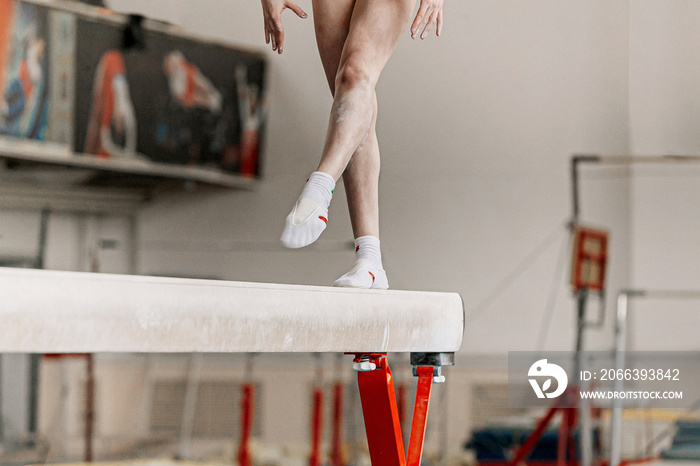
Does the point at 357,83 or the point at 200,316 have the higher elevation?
the point at 357,83

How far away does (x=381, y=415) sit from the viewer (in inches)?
39.1

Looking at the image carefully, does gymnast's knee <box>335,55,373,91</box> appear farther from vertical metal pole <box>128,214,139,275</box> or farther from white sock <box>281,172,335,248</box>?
vertical metal pole <box>128,214,139,275</box>

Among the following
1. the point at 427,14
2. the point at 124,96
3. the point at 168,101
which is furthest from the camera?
the point at 168,101

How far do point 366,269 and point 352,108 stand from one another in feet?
0.83

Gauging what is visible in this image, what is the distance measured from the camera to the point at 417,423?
3.23ft

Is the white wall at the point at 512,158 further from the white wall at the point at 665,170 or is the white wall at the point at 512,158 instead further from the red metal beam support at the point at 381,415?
the red metal beam support at the point at 381,415

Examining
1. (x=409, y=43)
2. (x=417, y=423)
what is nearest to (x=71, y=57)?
(x=409, y=43)

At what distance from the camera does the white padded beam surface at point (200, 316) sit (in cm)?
61

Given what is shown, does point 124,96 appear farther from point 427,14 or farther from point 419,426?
point 419,426

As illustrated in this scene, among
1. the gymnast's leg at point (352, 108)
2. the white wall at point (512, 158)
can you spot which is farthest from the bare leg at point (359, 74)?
the white wall at point (512, 158)

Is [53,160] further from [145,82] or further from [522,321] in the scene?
[522,321]

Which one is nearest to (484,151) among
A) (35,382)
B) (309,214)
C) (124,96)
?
(124,96)

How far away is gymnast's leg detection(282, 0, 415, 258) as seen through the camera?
108cm

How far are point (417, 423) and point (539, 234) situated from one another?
4.65m
